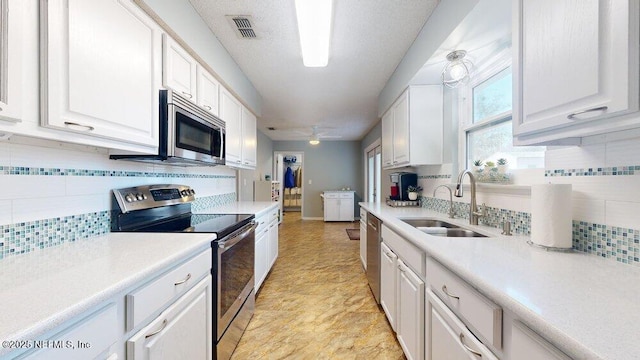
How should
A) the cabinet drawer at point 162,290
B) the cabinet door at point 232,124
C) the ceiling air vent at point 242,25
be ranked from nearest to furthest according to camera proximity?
1. the cabinet drawer at point 162,290
2. the ceiling air vent at point 242,25
3. the cabinet door at point 232,124

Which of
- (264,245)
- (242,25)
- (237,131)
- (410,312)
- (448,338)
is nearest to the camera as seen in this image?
(448,338)

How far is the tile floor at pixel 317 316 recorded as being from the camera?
1.78 meters

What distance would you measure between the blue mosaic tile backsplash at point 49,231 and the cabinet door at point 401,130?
96.8 inches

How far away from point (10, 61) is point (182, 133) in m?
0.87

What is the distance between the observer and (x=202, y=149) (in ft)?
6.31

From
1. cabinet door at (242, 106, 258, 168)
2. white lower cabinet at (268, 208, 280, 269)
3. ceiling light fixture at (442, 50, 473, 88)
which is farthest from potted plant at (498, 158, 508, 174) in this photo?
cabinet door at (242, 106, 258, 168)

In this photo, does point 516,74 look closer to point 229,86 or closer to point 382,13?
point 382,13

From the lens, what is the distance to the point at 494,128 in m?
1.93

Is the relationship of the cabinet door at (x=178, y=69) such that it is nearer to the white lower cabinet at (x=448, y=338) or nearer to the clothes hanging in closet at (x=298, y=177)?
the white lower cabinet at (x=448, y=338)

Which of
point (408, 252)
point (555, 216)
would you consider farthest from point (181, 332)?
point (555, 216)

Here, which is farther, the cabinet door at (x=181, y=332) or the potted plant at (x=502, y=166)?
the potted plant at (x=502, y=166)

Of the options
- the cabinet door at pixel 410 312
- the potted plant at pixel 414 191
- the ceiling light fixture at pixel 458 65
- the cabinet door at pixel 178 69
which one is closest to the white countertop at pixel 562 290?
the cabinet door at pixel 410 312

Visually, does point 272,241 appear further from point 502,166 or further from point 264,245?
point 502,166

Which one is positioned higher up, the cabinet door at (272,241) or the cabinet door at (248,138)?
the cabinet door at (248,138)
